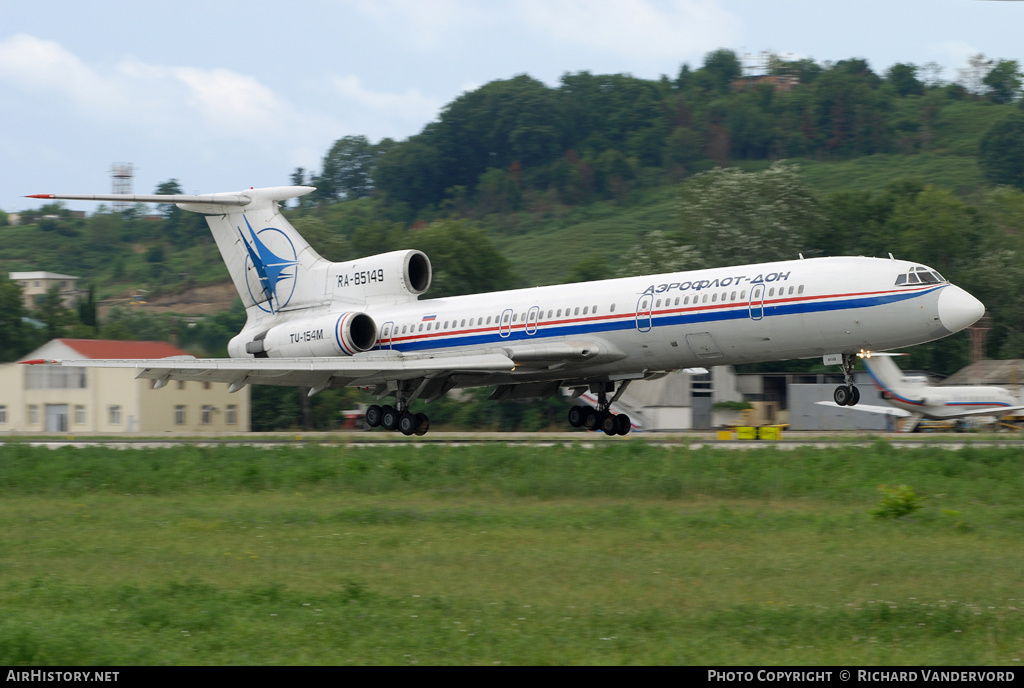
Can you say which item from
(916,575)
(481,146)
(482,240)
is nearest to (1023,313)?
(482,240)

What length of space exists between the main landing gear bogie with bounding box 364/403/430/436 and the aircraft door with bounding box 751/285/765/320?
425 inches

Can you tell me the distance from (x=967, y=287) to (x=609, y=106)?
9818 cm

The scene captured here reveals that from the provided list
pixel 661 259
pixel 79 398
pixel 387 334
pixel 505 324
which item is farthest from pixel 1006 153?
pixel 505 324

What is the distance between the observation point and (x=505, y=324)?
30.9 metres

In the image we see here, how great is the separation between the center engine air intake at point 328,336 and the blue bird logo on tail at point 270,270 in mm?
2227

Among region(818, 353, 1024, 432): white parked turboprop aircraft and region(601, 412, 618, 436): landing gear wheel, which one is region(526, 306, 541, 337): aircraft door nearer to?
region(601, 412, 618, 436): landing gear wheel

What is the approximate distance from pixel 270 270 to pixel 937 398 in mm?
24876

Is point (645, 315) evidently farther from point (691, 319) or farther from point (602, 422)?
point (602, 422)

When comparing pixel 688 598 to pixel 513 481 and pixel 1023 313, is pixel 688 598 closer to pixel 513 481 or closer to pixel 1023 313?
pixel 513 481

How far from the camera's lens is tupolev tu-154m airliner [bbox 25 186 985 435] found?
25.3 meters

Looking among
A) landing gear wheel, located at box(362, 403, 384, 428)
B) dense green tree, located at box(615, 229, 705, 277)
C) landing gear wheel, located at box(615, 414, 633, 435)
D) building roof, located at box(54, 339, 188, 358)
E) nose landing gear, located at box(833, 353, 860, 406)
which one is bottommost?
landing gear wheel, located at box(615, 414, 633, 435)

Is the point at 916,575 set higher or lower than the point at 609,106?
lower

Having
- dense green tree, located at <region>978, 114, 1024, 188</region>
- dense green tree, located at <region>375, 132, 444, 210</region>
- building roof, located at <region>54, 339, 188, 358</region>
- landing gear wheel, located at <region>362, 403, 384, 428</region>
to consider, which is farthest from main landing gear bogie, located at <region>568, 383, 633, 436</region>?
dense green tree, located at <region>375, 132, 444, 210</region>
